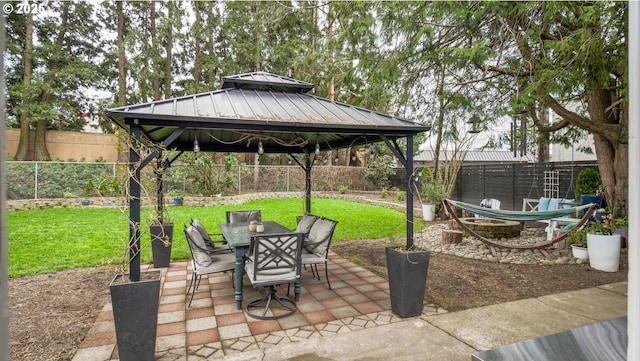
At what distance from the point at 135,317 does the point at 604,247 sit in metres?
5.92

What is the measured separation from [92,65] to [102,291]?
1319 centimetres

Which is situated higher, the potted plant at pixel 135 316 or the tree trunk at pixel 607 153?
the tree trunk at pixel 607 153

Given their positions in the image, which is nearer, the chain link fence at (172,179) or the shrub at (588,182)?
the shrub at (588,182)

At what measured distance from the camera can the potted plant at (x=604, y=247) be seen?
187 inches

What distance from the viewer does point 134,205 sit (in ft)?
9.32

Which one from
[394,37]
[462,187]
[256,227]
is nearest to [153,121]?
[256,227]

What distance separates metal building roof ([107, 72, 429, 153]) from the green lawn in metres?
0.97

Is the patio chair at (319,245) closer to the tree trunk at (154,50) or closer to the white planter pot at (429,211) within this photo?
the white planter pot at (429,211)

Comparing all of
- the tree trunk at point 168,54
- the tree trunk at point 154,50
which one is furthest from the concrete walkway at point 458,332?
the tree trunk at point 154,50

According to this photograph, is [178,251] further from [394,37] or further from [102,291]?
[394,37]

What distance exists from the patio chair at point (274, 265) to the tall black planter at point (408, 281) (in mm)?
1032

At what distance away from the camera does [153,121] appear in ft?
9.73

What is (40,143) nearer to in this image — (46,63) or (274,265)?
(46,63)

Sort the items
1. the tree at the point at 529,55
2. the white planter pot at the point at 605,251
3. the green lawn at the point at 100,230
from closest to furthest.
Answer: the tree at the point at 529,55, the white planter pot at the point at 605,251, the green lawn at the point at 100,230
